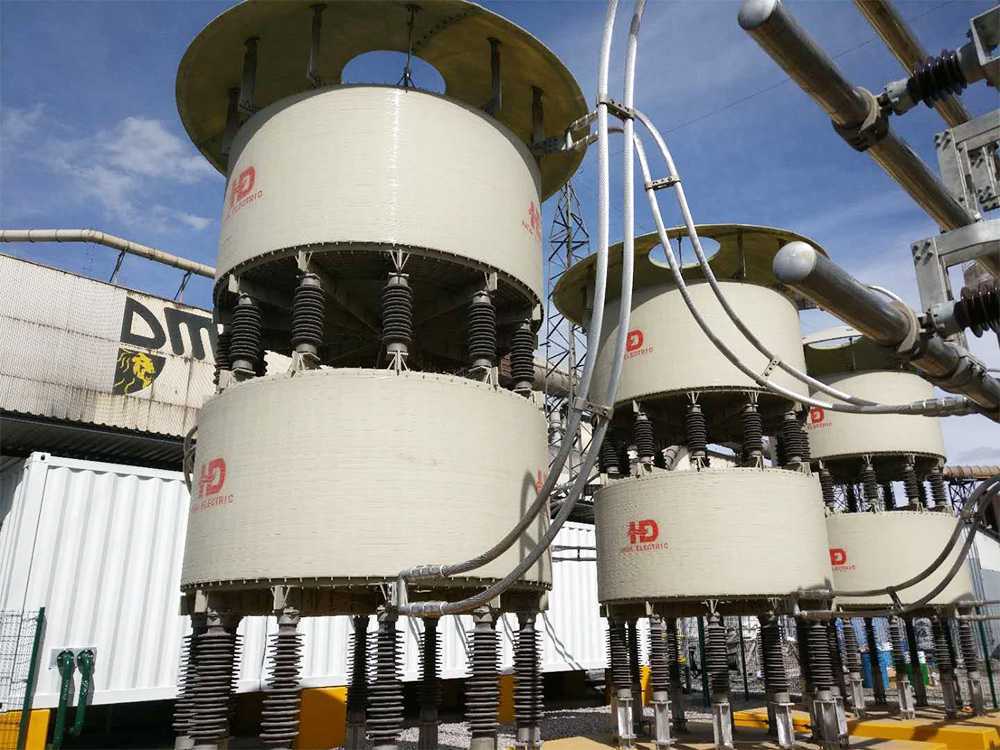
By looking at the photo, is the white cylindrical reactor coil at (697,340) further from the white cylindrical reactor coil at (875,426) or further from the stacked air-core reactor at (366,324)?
the white cylindrical reactor coil at (875,426)

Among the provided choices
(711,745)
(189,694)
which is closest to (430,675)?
(189,694)

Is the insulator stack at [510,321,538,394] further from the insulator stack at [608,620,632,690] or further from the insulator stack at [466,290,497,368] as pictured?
the insulator stack at [608,620,632,690]

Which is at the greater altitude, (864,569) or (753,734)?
(864,569)

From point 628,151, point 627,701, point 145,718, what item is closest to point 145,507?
point 145,718

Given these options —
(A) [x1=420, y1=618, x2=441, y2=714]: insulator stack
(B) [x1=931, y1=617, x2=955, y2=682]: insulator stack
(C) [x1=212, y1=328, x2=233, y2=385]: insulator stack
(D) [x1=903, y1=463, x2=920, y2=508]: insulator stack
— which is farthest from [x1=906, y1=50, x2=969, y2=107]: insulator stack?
(B) [x1=931, y1=617, x2=955, y2=682]: insulator stack

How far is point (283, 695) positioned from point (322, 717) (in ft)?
39.4

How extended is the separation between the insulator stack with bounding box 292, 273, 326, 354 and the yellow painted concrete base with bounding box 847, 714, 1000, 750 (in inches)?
746

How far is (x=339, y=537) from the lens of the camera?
10391 mm

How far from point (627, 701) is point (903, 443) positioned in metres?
13.7

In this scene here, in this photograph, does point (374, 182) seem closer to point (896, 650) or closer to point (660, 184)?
point (660, 184)

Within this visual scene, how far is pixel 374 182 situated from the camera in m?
11.9

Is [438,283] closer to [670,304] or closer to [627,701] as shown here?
[670,304]

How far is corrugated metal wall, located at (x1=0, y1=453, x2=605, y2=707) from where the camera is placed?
1756 centimetres

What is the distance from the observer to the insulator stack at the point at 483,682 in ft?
36.0
